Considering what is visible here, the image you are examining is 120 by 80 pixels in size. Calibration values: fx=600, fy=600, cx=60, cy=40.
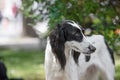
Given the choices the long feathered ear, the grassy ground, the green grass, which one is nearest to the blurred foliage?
the grassy ground

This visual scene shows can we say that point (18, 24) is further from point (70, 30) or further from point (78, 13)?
point (70, 30)

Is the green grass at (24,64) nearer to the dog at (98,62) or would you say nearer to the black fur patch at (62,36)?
the dog at (98,62)

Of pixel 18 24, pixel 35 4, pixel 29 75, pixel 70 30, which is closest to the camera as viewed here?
pixel 70 30

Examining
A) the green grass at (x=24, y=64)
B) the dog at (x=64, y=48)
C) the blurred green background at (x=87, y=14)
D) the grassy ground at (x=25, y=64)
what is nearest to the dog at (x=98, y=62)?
the dog at (x=64, y=48)

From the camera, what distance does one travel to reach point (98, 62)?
8.96 m

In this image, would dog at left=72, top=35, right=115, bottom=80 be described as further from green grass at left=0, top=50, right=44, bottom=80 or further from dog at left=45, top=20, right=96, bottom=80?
green grass at left=0, top=50, right=44, bottom=80

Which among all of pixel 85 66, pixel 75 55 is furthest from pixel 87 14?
pixel 75 55

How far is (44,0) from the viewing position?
34.6 ft

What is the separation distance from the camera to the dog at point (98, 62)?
874 centimetres

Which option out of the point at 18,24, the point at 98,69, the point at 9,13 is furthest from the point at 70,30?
the point at 18,24

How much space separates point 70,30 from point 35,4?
3.43 metres

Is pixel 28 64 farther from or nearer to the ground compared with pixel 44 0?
nearer to the ground

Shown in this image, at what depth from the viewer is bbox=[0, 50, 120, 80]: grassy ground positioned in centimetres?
1370

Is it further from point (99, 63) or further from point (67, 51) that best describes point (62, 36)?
point (99, 63)
